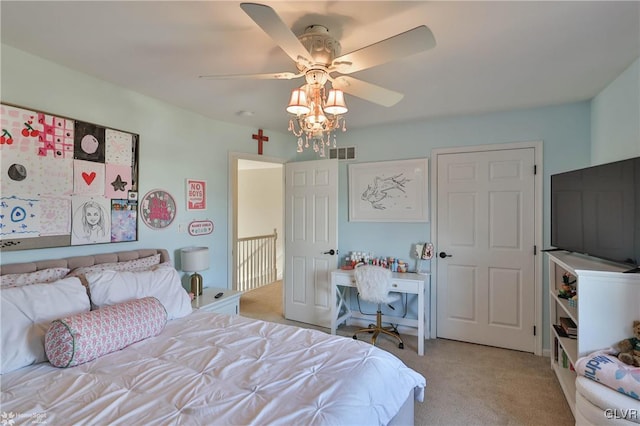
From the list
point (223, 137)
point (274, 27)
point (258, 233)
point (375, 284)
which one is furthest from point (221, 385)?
point (258, 233)

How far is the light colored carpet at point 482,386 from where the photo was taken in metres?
2.20

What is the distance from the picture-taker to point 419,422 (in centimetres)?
215

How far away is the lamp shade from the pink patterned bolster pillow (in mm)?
999

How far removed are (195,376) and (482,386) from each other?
89.2 inches

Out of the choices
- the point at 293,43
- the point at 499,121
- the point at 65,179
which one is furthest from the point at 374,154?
the point at 65,179

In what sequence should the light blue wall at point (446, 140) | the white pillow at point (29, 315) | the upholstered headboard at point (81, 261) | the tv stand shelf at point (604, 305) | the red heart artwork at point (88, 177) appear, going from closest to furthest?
the white pillow at point (29, 315) → the tv stand shelf at point (604, 305) → the upholstered headboard at point (81, 261) → the red heart artwork at point (88, 177) → the light blue wall at point (446, 140)

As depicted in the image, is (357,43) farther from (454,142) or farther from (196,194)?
(196,194)

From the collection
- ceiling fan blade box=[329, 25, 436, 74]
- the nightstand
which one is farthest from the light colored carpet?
ceiling fan blade box=[329, 25, 436, 74]

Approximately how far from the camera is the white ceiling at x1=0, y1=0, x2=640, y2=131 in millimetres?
1602

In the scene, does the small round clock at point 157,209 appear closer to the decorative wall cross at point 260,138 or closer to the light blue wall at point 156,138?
the light blue wall at point 156,138

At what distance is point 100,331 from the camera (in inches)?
66.6

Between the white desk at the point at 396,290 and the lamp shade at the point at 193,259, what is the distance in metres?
1.40

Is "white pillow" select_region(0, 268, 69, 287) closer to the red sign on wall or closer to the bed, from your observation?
the bed

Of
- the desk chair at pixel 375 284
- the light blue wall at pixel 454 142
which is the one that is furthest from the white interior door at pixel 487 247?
the desk chair at pixel 375 284
